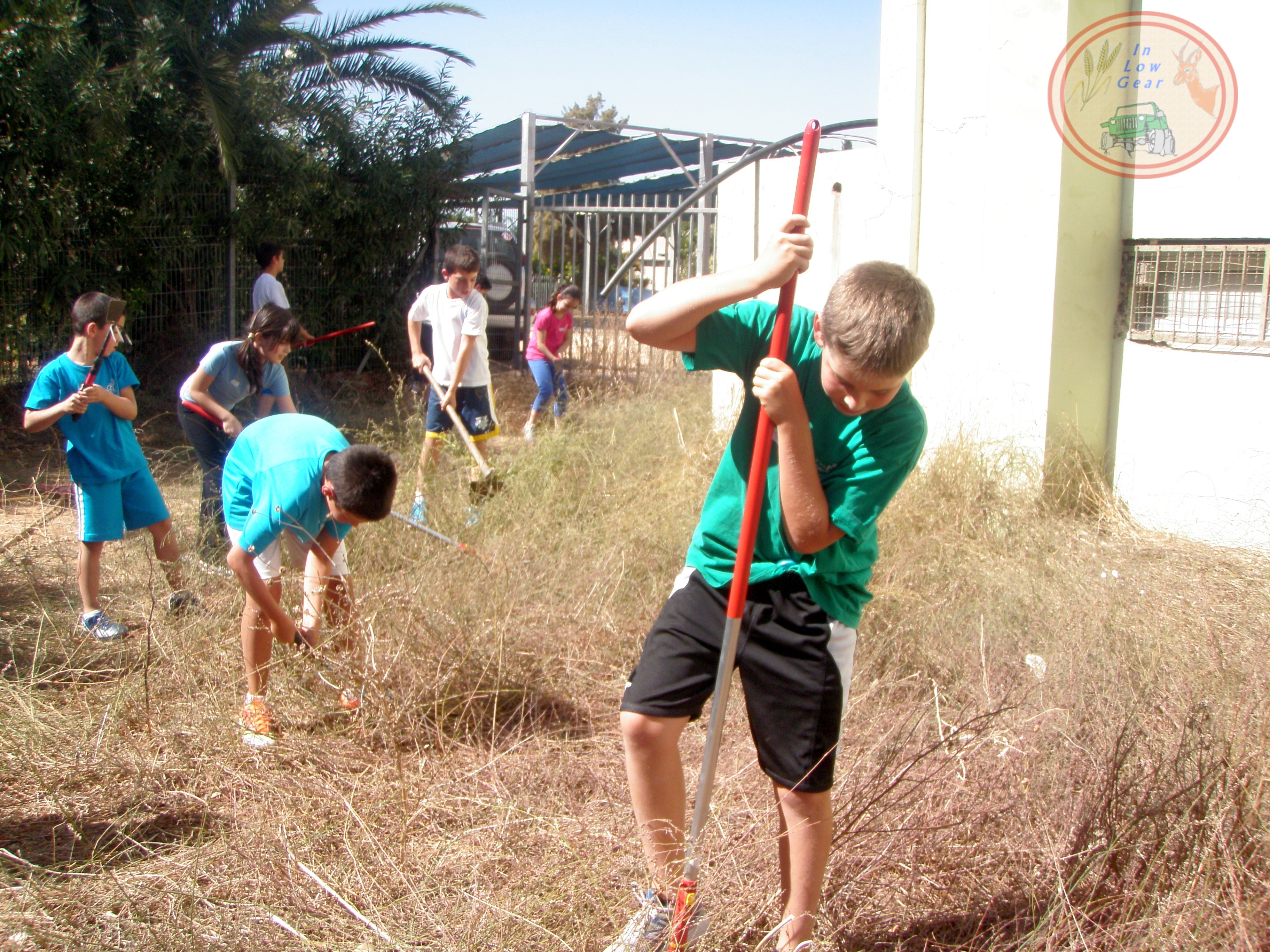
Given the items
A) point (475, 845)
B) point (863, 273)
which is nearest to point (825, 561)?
point (863, 273)

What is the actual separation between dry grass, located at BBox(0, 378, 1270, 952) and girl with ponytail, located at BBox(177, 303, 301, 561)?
1.43 ft

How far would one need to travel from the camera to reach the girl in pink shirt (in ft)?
27.9

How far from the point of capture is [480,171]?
13156 millimetres

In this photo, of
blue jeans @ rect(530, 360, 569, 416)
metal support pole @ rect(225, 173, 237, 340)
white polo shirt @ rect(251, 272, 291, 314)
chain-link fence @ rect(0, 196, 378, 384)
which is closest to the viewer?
white polo shirt @ rect(251, 272, 291, 314)

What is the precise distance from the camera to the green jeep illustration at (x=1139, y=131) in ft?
16.2

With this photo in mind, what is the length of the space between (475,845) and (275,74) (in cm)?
991

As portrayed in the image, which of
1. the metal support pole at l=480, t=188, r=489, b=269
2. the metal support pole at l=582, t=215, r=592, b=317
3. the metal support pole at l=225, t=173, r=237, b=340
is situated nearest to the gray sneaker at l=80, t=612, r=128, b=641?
the metal support pole at l=225, t=173, r=237, b=340

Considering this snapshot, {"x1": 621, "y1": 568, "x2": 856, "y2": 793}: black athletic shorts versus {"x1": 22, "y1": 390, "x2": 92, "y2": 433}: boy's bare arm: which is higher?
{"x1": 22, "y1": 390, "x2": 92, "y2": 433}: boy's bare arm

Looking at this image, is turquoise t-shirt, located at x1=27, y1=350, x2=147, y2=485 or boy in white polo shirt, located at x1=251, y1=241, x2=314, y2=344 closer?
turquoise t-shirt, located at x1=27, y1=350, x2=147, y2=485

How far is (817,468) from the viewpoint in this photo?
2049mm

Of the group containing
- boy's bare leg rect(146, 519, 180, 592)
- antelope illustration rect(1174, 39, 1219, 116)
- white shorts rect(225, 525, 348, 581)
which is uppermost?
antelope illustration rect(1174, 39, 1219, 116)

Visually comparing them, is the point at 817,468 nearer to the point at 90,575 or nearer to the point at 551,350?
the point at 90,575

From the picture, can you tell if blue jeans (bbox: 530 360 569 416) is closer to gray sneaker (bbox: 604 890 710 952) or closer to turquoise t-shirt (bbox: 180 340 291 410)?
turquoise t-shirt (bbox: 180 340 291 410)

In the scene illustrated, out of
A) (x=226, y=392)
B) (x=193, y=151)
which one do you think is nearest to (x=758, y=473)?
(x=226, y=392)
